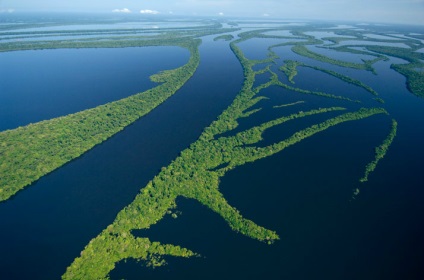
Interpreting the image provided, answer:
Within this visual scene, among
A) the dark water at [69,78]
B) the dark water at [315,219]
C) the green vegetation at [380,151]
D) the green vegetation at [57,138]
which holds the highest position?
the dark water at [69,78]

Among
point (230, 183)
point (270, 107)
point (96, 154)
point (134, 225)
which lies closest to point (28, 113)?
point (96, 154)

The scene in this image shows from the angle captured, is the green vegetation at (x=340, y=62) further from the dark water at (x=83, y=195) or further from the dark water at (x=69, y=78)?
the dark water at (x=83, y=195)

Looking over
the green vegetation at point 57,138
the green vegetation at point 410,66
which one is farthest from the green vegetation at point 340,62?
the green vegetation at point 57,138

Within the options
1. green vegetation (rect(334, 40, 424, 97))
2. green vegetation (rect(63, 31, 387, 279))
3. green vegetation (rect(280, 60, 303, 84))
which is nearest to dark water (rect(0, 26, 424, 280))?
green vegetation (rect(63, 31, 387, 279))

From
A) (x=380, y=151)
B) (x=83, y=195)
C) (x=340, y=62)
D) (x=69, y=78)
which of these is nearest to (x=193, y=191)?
(x=83, y=195)

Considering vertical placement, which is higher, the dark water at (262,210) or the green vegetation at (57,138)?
the green vegetation at (57,138)

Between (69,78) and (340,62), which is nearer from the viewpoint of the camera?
(69,78)

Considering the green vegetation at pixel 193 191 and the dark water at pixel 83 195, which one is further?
the dark water at pixel 83 195

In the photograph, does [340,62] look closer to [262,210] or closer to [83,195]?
[262,210]
